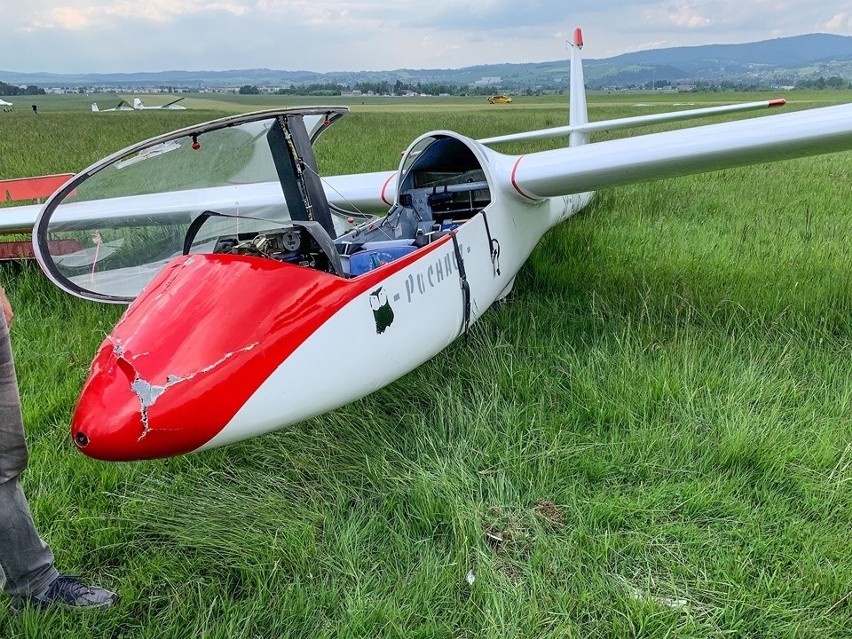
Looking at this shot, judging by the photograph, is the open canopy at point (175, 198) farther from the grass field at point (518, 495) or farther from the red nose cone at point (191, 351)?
the grass field at point (518, 495)

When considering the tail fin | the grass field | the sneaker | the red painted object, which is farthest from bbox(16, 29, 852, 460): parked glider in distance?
the red painted object

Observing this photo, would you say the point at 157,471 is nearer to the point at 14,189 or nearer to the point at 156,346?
the point at 156,346

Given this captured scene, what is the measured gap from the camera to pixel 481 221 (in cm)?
425

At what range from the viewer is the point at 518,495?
9.55 feet

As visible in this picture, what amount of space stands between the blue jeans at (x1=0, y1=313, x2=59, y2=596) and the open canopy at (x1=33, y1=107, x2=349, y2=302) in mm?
1305

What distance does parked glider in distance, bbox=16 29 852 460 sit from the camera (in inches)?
88.7

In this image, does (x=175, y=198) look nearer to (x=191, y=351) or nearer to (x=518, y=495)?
(x=191, y=351)

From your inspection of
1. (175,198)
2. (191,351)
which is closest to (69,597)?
(191,351)

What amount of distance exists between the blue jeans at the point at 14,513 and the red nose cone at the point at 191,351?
0.68 feet

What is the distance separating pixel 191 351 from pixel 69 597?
1044 millimetres

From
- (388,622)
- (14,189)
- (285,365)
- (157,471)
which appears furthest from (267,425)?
(14,189)

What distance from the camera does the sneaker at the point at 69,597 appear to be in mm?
2287

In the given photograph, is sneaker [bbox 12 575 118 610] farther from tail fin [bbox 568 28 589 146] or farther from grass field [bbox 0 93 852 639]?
tail fin [bbox 568 28 589 146]

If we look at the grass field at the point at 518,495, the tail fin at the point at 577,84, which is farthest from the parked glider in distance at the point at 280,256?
the tail fin at the point at 577,84
